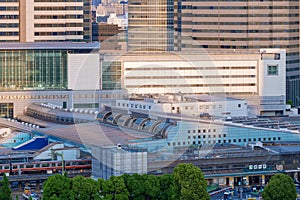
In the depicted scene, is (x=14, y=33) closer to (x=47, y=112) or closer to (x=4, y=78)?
(x=4, y=78)

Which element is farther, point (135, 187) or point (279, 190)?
point (135, 187)

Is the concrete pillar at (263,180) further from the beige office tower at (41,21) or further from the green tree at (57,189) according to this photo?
the beige office tower at (41,21)

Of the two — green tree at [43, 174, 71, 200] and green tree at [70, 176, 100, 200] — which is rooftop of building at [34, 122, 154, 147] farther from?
green tree at [70, 176, 100, 200]

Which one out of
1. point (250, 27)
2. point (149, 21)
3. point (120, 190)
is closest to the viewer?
point (120, 190)

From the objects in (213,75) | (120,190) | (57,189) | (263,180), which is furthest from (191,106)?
(57,189)

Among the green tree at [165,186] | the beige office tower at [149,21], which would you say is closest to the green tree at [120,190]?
the green tree at [165,186]

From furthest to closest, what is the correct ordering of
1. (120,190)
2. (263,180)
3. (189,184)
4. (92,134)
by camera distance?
(92,134), (263,180), (120,190), (189,184)

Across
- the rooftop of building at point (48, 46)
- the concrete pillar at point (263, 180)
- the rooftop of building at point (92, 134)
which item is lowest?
the concrete pillar at point (263, 180)

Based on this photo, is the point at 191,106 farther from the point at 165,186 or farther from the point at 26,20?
the point at 26,20
